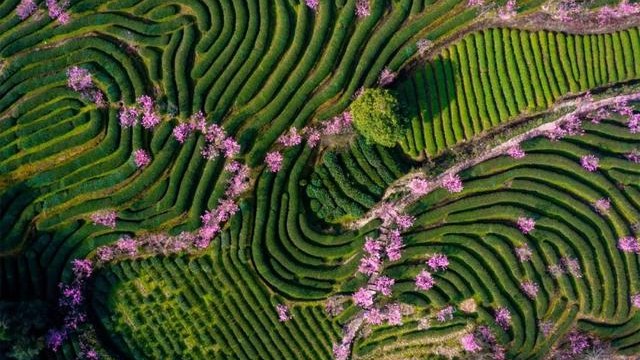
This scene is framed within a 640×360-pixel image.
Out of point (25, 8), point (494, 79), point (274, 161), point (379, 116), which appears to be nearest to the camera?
point (379, 116)

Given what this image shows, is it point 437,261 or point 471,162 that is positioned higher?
point 471,162

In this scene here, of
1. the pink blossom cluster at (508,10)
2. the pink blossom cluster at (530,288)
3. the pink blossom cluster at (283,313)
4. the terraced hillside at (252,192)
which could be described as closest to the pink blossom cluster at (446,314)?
the terraced hillside at (252,192)

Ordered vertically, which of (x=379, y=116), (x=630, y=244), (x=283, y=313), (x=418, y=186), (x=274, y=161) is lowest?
(x=283, y=313)

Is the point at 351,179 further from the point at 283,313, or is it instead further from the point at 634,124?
the point at 634,124

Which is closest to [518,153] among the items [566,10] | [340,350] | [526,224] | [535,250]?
[526,224]

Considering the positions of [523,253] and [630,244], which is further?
[630,244]

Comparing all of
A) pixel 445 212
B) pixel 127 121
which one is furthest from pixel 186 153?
pixel 445 212

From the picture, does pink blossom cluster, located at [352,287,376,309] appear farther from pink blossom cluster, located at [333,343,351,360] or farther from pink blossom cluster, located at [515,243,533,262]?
pink blossom cluster, located at [515,243,533,262]

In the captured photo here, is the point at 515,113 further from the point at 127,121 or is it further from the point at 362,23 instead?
the point at 127,121
